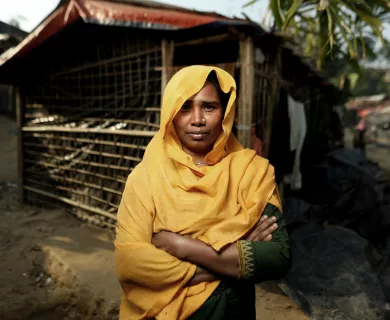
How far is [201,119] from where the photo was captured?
1.28 metres

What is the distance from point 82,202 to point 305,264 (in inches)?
137

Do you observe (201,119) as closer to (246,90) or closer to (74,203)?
(246,90)

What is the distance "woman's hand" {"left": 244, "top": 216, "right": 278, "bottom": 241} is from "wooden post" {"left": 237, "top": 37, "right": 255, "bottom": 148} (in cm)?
210

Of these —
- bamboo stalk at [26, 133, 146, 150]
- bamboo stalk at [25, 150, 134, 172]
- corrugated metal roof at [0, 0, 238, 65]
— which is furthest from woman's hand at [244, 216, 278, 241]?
bamboo stalk at [25, 150, 134, 172]

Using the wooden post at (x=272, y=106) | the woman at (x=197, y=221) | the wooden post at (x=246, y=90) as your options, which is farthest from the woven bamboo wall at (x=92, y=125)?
the woman at (x=197, y=221)

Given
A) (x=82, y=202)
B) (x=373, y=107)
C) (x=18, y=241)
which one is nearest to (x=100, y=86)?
(x=82, y=202)

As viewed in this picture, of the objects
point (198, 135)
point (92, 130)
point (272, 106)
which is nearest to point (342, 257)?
Result: point (272, 106)

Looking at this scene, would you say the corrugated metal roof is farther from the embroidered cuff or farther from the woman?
the embroidered cuff

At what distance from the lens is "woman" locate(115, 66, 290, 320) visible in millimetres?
1200

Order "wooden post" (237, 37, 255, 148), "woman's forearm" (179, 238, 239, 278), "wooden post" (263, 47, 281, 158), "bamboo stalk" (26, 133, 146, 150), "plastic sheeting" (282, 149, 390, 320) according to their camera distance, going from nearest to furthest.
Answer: "woman's forearm" (179, 238, 239, 278)
"plastic sheeting" (282, 149, 390, 320)
"wooden post" (237, 37, 255, 148)
"wooden post" (263, 47, 281, 158)
"bamboo stalk" (26, 133, 146, 150)

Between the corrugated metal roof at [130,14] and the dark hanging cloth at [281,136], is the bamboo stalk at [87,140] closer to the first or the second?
the corrugated metal roof at [130,14]

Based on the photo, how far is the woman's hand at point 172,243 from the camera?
3.94 ft

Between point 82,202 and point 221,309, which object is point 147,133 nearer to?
point 82,202

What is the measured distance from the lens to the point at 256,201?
50.2 inches
